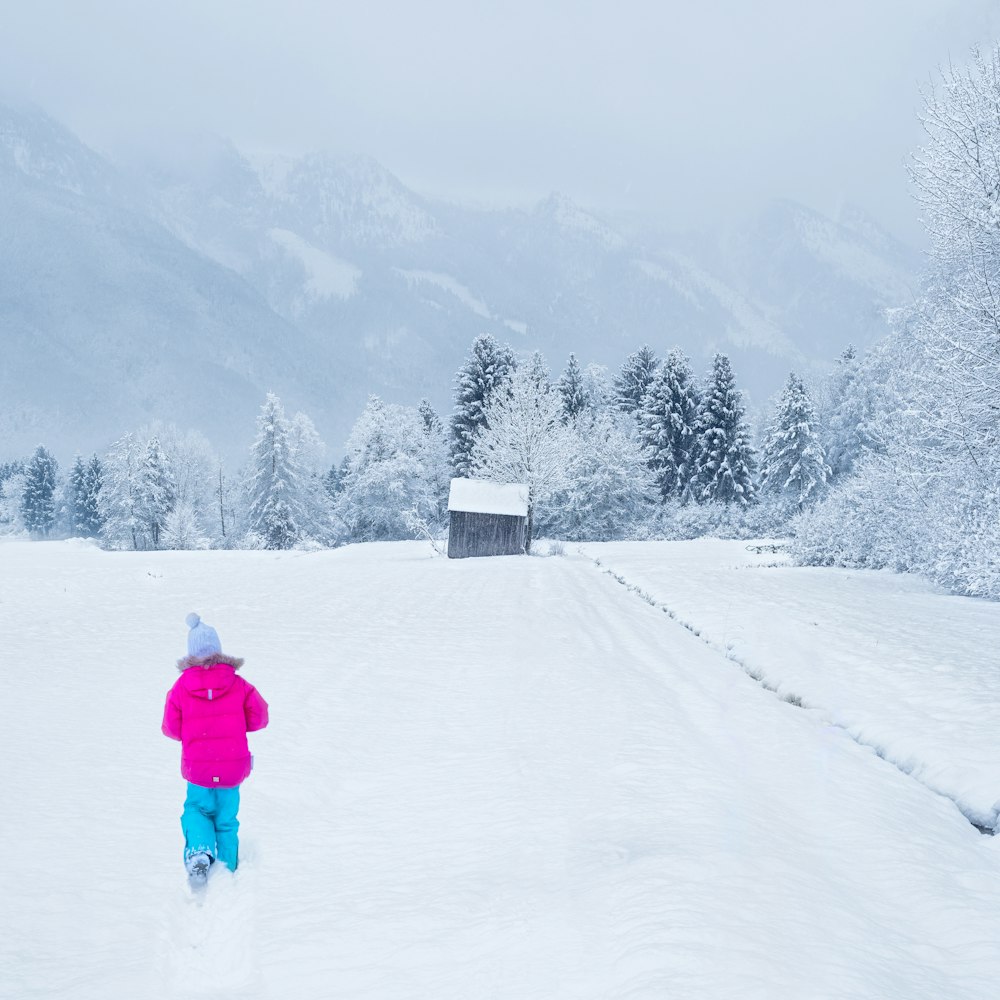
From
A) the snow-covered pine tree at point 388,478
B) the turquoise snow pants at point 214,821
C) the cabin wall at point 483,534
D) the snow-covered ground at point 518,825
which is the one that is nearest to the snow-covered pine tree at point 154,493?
the snow-covered pine tree at point 388,478

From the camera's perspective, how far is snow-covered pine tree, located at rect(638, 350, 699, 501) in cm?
5128

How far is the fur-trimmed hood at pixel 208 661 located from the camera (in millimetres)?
4203

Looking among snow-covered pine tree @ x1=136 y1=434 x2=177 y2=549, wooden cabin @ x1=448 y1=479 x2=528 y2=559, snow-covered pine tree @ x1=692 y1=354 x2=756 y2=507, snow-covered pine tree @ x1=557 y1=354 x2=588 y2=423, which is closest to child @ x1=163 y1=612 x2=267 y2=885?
wooden cabin @ x1=448 y1=479 x2=528 y2=559

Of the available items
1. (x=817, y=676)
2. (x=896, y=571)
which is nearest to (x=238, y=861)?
(x=817, y=676)

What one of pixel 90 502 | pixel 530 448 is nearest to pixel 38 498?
pixel 90 502

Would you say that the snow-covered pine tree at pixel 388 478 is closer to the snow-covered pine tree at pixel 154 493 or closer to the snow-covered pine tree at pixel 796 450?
the snow-covered pine tree at pixel 154 493

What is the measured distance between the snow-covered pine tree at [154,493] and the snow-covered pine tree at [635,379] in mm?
39838

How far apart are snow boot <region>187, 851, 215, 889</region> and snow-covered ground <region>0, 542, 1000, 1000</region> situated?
0.07 m

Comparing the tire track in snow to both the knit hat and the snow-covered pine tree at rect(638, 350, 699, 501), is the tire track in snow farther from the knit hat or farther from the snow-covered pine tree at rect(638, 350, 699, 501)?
the snow-covered pine tree at rect(638, 350, 699, 501)

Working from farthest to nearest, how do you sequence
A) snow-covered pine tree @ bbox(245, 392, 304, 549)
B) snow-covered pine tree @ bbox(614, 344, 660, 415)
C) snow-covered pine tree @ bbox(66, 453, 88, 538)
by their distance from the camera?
snow-covered pine tree @ bbox(66, 453, 88, 538) < snow-covered pine tree @ bbox(614, 344, 660, 415) < snow-covered pine tree @ bbox(245, 392, 304, 549)

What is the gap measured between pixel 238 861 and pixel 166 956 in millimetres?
903

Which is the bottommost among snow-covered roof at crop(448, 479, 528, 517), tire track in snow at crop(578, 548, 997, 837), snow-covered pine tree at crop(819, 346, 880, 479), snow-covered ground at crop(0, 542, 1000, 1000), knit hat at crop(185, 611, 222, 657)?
tire track in snow at crop(578, 548, 997, 837)

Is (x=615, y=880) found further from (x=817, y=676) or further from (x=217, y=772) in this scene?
(x=817, y=676)

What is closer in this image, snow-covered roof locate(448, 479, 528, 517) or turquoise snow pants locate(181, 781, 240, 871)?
turquoise snow pants locate(181, 781, 240, 871)
